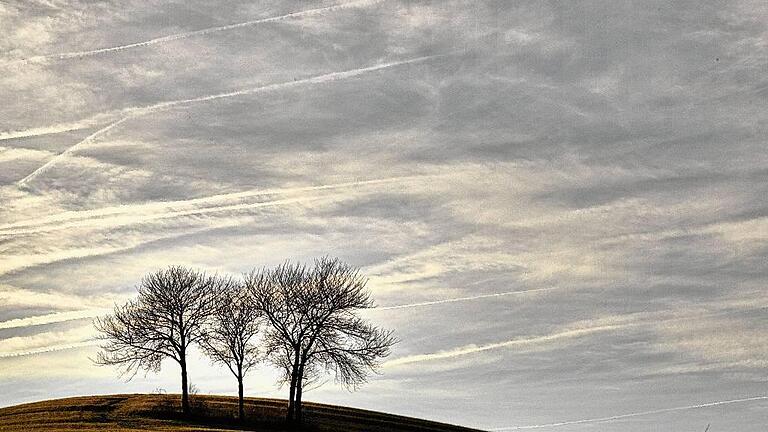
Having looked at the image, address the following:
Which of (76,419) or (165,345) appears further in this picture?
(165,345)

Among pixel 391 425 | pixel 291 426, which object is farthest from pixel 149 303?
pixel 391 425

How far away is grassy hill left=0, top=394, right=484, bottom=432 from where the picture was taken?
303 ft

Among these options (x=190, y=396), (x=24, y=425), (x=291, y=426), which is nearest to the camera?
(x=24, y=425)

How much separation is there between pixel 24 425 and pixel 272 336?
975 inches

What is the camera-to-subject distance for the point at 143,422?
94000mm

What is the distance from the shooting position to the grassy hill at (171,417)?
92394 millimetres

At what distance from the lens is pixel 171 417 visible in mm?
101000

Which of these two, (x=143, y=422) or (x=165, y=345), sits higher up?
(x=165, y=345)

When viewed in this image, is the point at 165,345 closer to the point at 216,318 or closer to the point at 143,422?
the point at 216,318

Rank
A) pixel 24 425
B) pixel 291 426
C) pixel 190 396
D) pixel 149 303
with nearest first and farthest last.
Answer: pixel 24 425
pixel 291 426
pixel 149 303
pixel 190 396

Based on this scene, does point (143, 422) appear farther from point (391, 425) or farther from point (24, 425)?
point (391, 425)

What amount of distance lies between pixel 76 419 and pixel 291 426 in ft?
65.4

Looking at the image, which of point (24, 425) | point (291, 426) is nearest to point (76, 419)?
point (24, 425)

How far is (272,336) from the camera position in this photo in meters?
105
